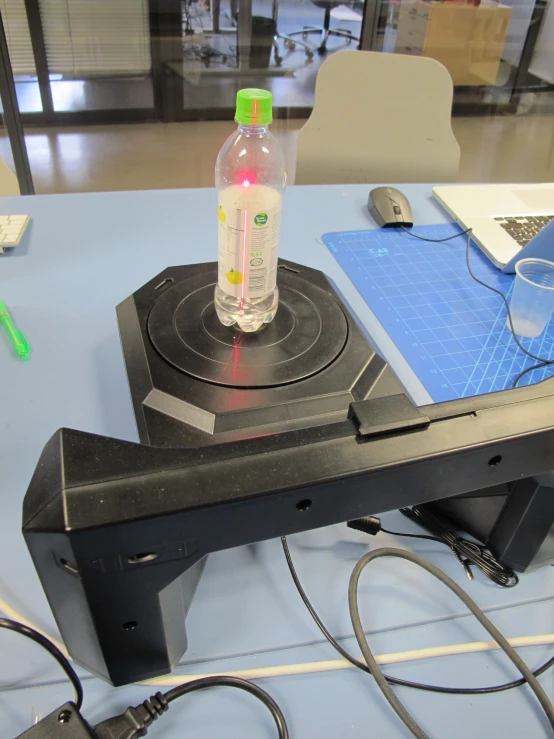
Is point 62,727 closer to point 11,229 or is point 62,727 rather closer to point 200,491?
point 200,491

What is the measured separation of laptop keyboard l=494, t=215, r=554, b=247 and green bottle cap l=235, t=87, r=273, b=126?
24.7 inches

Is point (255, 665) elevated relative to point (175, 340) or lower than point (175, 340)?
lower

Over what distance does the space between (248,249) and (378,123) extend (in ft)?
3.14

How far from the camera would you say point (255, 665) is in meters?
0.52

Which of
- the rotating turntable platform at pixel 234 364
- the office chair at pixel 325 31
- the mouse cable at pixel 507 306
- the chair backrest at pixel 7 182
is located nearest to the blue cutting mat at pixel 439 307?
the mouse cable at pixel 507 306

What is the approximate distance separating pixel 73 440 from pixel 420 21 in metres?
3.88

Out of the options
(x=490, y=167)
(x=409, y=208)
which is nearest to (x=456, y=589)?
(x=409, y=208)

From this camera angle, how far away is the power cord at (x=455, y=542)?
60 centimetres

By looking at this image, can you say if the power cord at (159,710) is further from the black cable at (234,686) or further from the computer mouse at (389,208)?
the computer mouse at (389,208)

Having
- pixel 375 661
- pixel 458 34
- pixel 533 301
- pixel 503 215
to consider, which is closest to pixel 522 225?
pixel 503 215

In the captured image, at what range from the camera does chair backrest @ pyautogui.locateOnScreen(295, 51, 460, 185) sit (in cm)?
136

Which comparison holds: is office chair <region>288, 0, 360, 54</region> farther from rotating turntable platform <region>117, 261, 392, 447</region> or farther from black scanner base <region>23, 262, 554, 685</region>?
black scanner base <region>23, 262, 554, 685</region>

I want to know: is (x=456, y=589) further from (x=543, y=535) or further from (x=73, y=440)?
(x=73, y=440)

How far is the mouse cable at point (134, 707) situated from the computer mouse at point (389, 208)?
85 centimetres
